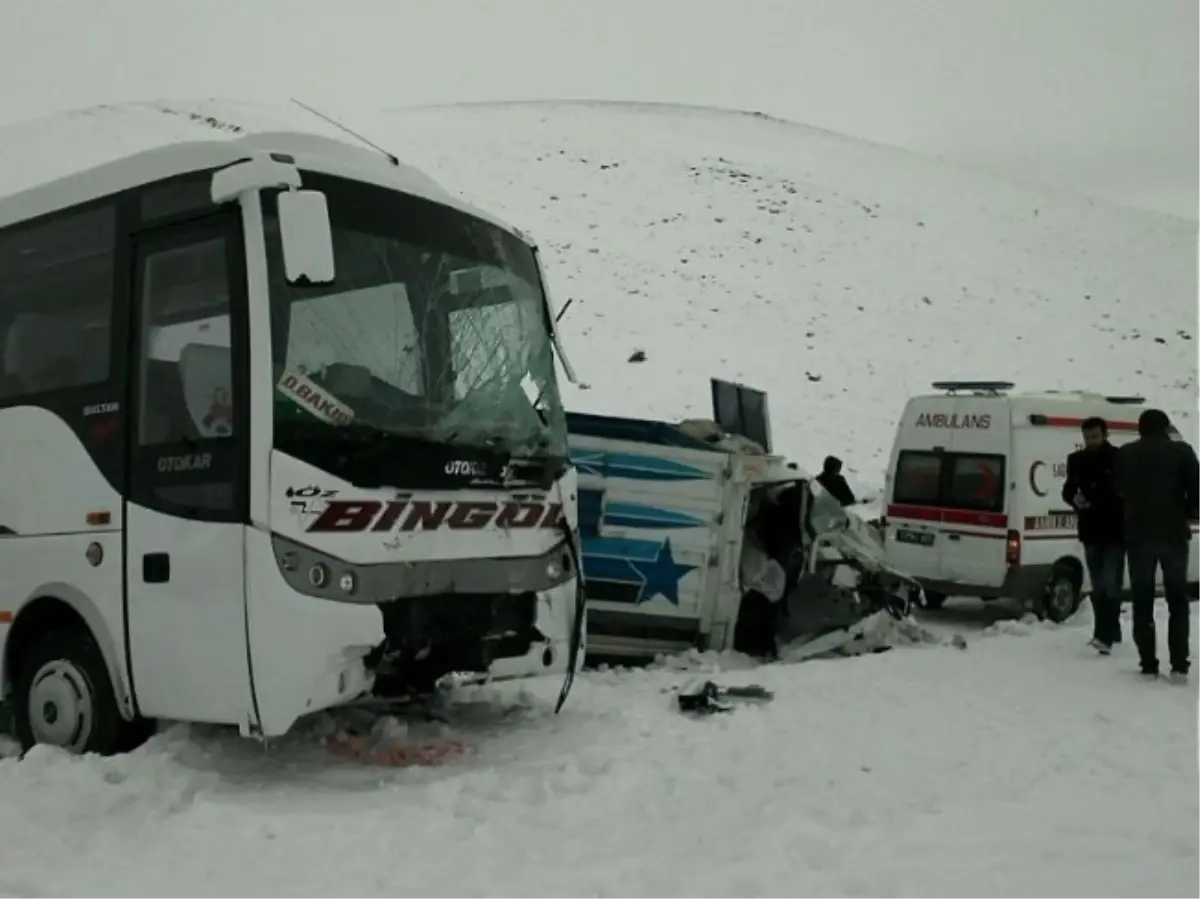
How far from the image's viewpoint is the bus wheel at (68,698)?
6.56 metres

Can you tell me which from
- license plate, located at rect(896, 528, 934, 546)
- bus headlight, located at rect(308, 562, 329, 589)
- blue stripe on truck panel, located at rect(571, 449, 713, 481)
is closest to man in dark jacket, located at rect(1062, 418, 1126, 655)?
license plate, located at rect(896, 528, 934, 546)

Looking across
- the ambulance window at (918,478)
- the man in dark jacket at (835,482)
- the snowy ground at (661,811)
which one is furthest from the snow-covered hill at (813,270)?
the snowy ground at (661,811)

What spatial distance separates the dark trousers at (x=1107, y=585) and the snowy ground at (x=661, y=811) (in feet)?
7.40

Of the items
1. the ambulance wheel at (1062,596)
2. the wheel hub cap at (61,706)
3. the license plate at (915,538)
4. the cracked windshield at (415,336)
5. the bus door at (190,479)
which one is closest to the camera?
the bus door at (190,479)

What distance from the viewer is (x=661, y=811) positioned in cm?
571

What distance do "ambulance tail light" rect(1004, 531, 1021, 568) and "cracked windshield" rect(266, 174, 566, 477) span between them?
688 centimetres

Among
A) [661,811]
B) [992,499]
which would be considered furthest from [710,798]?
[992,499]

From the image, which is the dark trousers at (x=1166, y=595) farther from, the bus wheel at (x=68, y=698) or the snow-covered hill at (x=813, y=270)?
the snow-covered hill at (x=813, y=270)

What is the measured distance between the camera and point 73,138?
44.0 metres

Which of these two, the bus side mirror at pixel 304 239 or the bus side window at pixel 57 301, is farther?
the bus side window at pixel 57 301

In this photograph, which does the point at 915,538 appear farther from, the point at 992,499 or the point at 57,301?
the point at 57,301

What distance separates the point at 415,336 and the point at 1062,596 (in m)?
9.02

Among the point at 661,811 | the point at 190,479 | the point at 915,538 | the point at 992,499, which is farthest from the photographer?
the point at 915,538

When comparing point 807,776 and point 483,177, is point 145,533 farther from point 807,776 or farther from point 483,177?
point 483,177
